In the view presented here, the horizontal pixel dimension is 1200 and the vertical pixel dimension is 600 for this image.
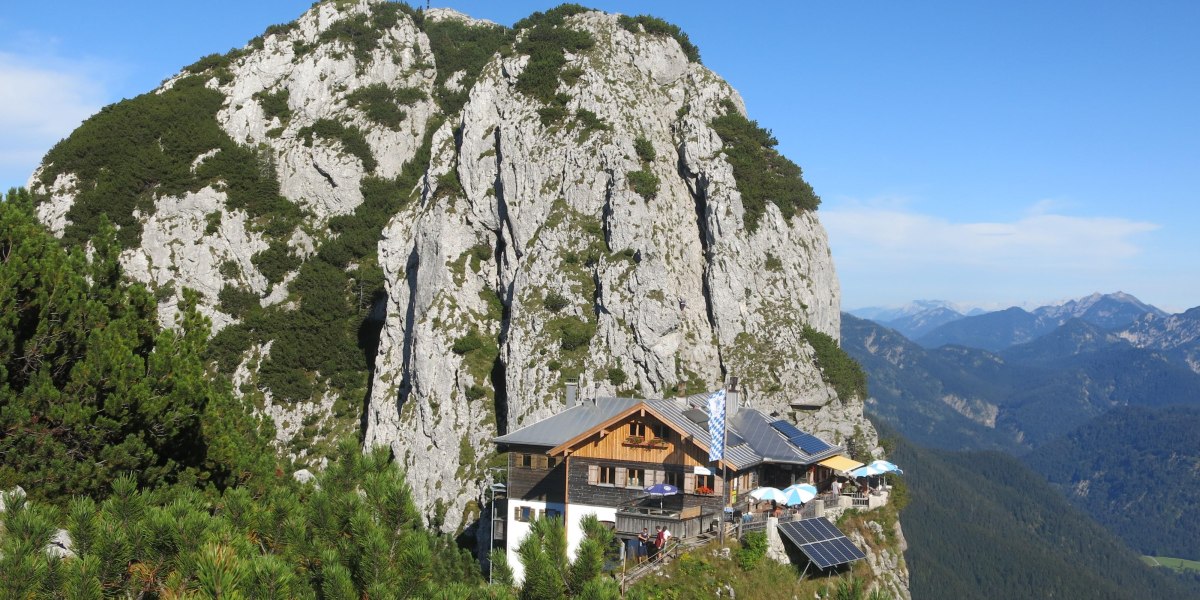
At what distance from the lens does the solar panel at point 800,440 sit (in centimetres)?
4543

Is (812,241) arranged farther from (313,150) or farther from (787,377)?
(313,150)

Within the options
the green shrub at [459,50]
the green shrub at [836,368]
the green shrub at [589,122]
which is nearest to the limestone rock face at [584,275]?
the green shrub at [589,122]

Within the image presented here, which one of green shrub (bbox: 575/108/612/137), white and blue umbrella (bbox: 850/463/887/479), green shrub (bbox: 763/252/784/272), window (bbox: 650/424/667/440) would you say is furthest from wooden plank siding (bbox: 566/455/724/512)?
green shrub (bbox: 575/108/612/137)

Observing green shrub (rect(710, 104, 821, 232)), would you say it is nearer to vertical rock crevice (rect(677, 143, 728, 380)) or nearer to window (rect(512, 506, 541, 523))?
vertical rock crevice (rect(677, 143, 728, 380))

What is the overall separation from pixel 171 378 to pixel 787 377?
48557 mm

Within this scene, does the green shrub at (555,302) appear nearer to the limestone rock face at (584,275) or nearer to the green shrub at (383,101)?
the limestone rock face at (584,275)

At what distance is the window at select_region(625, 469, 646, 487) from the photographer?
131ft

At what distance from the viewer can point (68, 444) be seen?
20.9m

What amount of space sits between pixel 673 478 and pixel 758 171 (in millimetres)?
41409

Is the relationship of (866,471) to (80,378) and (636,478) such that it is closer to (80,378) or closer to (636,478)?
(636,478)

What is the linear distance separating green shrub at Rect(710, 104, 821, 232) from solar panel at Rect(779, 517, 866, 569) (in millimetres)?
37356

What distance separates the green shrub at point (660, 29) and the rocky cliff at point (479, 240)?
0.38m

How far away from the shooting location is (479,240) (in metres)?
74.2

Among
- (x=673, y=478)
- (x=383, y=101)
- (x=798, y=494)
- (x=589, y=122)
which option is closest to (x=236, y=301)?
(x=383, y=101)
